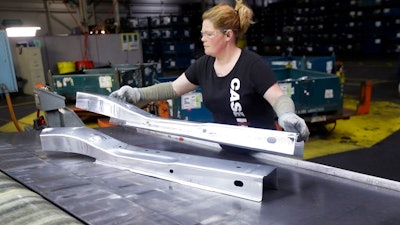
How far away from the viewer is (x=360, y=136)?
5008 mm

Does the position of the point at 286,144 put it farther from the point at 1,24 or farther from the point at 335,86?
the point at 1,24

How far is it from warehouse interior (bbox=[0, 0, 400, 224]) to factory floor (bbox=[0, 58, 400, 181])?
19mm

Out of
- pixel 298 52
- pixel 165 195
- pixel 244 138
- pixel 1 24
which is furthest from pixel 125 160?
pixel 298 52

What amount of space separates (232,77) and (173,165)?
2.12 ft

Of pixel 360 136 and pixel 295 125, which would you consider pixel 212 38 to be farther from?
pixel 360 136

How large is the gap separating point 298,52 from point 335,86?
11.5 m

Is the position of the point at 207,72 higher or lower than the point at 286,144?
higher

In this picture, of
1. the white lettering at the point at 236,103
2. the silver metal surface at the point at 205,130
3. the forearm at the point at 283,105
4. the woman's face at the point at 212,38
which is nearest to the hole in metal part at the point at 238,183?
the silver metal surface at the point at 205,130

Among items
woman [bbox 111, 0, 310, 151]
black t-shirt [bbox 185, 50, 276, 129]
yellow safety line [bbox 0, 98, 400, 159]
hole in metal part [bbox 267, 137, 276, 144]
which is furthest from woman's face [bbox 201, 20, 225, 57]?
yellow safety line [bbox 0, 98, 400, 159]

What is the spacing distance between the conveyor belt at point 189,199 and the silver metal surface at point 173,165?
29 millimetres

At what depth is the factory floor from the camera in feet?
13.0

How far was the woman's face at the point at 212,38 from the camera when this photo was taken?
5.74ft

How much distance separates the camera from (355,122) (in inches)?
226

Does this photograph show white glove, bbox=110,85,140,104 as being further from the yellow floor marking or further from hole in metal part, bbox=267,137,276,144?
the yellow floor marking
